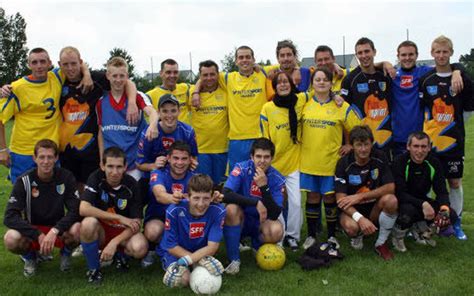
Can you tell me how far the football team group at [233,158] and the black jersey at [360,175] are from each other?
0.01 m

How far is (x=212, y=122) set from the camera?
6.05 m

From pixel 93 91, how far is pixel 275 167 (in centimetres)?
224

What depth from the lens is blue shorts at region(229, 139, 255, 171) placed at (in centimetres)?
586

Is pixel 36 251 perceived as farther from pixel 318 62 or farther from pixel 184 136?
pixel 318 62

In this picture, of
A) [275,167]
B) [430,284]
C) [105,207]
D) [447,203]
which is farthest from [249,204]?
[447,203]

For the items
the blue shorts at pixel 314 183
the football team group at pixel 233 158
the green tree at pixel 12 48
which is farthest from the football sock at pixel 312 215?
the green tree at pixel 12 48

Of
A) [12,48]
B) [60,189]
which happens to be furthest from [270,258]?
→ [12,48]

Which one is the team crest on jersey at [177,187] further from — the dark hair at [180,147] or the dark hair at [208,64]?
the dark hair at [208,64]

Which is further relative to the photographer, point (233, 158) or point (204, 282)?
point (233, 158)

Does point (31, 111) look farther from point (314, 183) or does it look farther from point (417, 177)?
point (417, 177)

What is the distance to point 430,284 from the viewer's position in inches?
163

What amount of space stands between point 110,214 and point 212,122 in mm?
2085

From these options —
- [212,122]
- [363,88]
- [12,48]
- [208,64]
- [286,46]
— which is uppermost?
[12,48]

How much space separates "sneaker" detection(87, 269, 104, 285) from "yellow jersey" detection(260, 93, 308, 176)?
7.29ft
